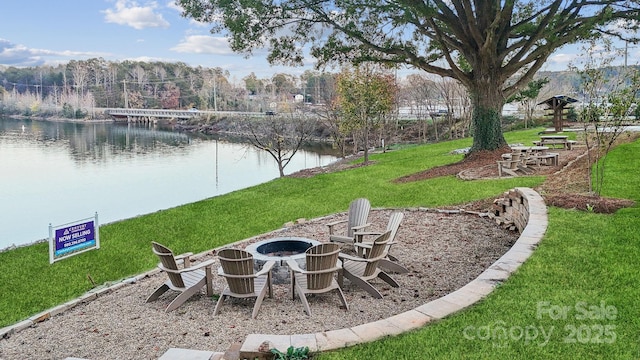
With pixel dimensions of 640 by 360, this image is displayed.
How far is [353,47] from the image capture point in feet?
52.1

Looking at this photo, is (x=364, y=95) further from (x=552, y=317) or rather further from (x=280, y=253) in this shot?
(x=552, y=317)

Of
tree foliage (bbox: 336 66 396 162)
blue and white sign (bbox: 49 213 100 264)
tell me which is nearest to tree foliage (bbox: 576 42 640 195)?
blue and white sign (bbox: 49 213 100 264)

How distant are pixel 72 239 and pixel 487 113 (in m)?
12.9

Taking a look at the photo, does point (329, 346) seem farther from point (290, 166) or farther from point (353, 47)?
point (290, 166)

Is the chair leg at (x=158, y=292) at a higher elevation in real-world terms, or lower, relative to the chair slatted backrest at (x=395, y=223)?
lower

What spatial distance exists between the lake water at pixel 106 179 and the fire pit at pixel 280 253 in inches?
373

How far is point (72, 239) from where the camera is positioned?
8422mm

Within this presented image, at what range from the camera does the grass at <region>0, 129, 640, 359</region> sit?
333 centimetres

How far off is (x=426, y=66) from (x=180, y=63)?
4205 inches

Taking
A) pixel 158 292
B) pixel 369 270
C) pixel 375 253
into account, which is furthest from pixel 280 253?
pixel 158 292

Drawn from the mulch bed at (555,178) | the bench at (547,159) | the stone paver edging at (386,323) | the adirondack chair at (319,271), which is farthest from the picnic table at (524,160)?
the adirondack chair at (319,271)

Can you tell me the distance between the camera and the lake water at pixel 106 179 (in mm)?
16078

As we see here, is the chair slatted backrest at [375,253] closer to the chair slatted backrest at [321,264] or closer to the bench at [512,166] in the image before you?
the chair slatted backrest at [321,264]


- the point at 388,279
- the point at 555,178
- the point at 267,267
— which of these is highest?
the point at 555,178
